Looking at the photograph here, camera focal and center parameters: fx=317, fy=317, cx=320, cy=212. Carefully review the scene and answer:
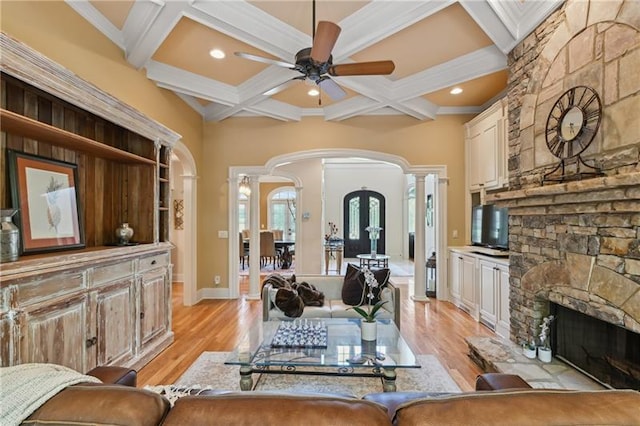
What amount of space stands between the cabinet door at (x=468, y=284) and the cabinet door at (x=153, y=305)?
4.04 metres

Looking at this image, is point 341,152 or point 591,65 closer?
point 591,65

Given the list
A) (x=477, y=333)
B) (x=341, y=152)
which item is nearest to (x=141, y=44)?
(x=341, y=152)

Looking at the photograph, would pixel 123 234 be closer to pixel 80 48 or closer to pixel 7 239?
pixel 7 239

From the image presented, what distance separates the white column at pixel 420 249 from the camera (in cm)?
552

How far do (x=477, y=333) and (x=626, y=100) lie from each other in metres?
2.94

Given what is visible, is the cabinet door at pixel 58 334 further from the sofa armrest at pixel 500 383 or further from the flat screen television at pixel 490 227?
the flat screen television at pixel 490 227

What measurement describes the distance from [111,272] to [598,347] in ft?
13.0

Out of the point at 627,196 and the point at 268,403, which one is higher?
the point at 627,196

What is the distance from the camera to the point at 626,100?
6.88ft

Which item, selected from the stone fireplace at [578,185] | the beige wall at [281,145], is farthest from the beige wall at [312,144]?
the stone fireplace at [578,185]

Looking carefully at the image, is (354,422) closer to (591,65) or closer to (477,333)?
(591,65)

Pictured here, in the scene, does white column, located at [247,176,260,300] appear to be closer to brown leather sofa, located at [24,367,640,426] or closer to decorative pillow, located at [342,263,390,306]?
decorative pillow, located at [342,263,390,306]

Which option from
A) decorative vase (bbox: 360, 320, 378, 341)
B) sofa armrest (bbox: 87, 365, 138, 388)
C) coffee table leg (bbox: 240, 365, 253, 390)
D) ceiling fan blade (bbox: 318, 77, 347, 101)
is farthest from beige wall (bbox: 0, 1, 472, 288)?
sofa armrest (bbox: 87, 365, 138, 388)

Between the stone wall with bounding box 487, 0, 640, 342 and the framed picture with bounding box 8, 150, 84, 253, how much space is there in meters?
3.94
